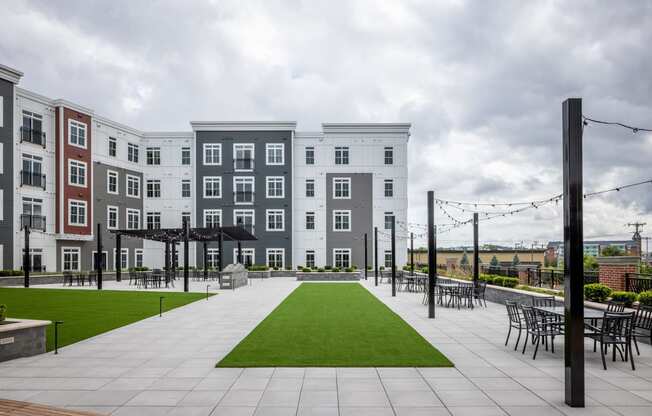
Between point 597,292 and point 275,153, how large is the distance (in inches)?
1307

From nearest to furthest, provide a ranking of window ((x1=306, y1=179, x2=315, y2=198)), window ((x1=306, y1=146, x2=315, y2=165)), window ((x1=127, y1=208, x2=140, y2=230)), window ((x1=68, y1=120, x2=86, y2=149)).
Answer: window ((x1=68, y1=120, x2=86, y2=149))
window ((x1=127, y1=208, x2=140, y2=230))
window ((x1=306, y1=179, x2=315, y2=198))
window ((x1=306, y1=146, x2=315, y2=165))

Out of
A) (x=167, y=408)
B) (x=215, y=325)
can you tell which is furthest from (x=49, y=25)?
(x=167, y=408)

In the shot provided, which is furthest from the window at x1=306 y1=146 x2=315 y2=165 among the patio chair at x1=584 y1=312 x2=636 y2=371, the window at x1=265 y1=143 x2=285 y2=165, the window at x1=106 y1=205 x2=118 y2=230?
the patio chair at x1=584 y1=312 x2=636 y2=371

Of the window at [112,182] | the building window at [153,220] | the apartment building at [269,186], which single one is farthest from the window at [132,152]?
the building window at [153,220]

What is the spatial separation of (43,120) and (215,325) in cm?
2940

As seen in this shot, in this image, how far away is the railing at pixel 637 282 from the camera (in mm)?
13742

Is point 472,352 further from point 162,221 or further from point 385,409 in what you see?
point 162,221

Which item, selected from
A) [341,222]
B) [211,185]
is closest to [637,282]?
[341,222]

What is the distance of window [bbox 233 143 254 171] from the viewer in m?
43.0

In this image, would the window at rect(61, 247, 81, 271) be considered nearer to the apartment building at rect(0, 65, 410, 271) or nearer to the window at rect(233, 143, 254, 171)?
the apartment building at rect(0, 65, 410, 271)

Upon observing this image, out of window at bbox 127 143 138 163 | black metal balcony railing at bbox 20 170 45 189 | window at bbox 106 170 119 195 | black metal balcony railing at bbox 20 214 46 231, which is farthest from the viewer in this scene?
window at bbox 127 143 138 163

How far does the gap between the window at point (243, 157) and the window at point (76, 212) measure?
42.4ft

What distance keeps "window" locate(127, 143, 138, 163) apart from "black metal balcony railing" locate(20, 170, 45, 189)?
8.85 meters

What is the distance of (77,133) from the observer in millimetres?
36406
